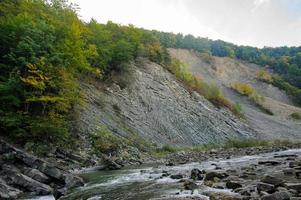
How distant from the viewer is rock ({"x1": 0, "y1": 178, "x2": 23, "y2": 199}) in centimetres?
2094

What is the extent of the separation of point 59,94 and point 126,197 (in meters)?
26.6

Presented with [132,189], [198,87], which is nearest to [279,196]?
[132,189]

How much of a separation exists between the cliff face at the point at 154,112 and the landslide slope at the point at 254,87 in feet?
47.7

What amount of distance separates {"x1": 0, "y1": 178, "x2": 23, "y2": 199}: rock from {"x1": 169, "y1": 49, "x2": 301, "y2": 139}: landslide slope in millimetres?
75568

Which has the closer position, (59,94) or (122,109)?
(59,94)

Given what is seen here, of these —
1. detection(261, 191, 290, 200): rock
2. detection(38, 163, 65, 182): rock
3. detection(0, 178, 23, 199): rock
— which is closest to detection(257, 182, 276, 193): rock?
detection(261, 191, 290, 200): rock

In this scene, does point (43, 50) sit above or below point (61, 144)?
above

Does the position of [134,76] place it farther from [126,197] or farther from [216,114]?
[126,197]

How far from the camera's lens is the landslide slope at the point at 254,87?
3880 inches

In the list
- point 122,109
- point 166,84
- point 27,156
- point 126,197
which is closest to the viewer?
Result: point 126,197

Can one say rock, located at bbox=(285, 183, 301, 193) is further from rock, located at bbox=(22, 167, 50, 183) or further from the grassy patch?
the grassy patch

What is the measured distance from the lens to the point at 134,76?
73312mm

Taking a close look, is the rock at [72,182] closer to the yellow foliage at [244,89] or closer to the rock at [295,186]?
the rock at [295,186]

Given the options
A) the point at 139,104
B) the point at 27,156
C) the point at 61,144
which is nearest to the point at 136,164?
the point at 61,144
